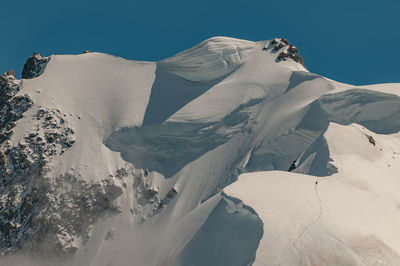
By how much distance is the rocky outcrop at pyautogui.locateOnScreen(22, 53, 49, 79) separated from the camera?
273 ft

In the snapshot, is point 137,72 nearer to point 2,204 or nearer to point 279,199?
point 2,204

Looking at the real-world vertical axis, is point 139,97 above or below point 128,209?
above

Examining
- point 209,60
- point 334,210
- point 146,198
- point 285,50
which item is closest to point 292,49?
point 285,50

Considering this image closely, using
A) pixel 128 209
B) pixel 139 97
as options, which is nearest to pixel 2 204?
pixel 128 209

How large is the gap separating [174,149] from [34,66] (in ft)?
91.4

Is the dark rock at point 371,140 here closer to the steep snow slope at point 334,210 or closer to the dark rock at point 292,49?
the steep snow slope at point 334,210

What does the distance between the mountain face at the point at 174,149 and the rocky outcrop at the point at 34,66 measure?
228 mm

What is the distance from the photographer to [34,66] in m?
84.8

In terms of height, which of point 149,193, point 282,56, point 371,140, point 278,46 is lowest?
point 149,193

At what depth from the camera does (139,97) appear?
3034 inches

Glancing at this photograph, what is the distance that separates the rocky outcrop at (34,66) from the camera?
83.3 m

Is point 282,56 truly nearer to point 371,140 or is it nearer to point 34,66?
point 371,140

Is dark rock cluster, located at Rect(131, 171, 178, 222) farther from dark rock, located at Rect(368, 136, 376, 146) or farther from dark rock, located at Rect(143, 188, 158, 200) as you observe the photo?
dark rock, located at Rect(368, 136, 376, 146)

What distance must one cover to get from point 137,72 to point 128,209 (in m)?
23.2
